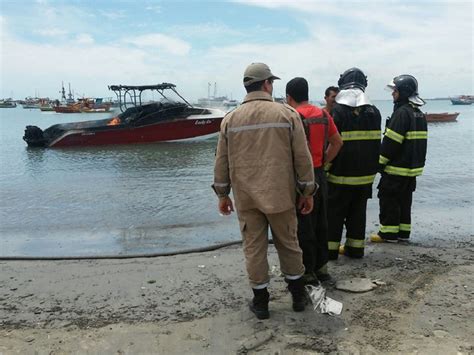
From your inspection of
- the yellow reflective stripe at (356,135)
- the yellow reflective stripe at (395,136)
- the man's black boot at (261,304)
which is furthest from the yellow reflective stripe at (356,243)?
the man's black boot at (261,304)

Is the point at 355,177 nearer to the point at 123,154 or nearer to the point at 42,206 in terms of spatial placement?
the point at 42,206

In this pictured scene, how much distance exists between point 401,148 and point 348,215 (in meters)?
1.07

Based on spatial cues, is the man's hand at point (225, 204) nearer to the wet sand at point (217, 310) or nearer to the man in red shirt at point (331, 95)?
the wet sand at point (217, 310)

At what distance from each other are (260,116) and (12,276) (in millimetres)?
3107

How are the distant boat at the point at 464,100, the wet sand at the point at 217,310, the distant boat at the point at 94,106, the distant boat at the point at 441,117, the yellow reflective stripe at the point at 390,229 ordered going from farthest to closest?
1. the distant boat at the point at 464,100
2. the distant boat at the point at 94,106
3. the distant boat at the point at 441,117
4. the yellow reflective stripe at the point at 390,229
5. the wet sand at the point at 217,310

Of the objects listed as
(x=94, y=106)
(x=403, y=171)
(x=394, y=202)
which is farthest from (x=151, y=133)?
(x=94, y=106)

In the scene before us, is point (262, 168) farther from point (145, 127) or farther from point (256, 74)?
point (145, 127)

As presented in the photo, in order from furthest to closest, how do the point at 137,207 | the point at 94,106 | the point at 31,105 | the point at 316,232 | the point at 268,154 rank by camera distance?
the point at 31,105, the point at 94,106, the point at 137,207, the point at 316,232, the point at 268,154

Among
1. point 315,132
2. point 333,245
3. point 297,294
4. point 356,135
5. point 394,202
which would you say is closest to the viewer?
point 297,294

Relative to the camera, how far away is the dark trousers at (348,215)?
4246mm

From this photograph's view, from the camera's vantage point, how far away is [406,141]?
4828mm

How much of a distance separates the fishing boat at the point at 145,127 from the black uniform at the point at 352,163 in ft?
62.4

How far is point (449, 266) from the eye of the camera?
433cm

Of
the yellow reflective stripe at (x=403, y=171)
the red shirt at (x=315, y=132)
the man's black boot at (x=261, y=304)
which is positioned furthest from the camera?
the yellow reflective stripe at (x=403, y=171)
